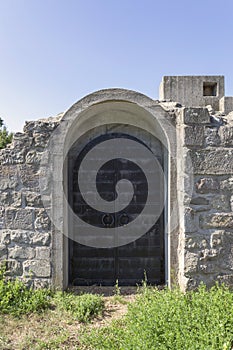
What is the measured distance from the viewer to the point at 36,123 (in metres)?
3.81

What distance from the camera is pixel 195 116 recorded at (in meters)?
3.64

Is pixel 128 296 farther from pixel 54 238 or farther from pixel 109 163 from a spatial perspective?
pixel 109 163

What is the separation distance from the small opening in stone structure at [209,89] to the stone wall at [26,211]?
473cm

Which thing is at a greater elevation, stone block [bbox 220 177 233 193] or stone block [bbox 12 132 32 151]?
stone block [bbox 12 132 32 151]

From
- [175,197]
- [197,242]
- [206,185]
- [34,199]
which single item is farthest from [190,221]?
[34,199]

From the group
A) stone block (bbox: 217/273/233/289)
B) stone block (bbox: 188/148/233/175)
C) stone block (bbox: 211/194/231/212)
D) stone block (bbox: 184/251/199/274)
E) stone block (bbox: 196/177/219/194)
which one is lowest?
stone block (bbox: 217/273/233/289)

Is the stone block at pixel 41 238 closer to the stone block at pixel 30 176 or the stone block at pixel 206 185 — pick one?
the stone block at pixel 30 176

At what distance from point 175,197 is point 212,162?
62 cm

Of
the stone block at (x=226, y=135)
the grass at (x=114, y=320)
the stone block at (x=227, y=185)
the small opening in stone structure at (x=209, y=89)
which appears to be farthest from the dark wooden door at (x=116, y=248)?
the small opening in stone structure at (x=209, y=89)

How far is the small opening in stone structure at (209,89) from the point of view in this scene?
287 inches

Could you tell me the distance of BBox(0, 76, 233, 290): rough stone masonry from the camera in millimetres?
3609

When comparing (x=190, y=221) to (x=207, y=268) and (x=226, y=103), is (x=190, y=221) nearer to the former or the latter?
(x=207, y=268)

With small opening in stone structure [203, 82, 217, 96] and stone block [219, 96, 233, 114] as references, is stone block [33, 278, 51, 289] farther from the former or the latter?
small opening in stone structure [203, 82, 217, 96]

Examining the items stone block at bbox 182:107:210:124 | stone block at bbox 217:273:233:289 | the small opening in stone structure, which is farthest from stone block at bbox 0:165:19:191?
the small opening in stone structure
